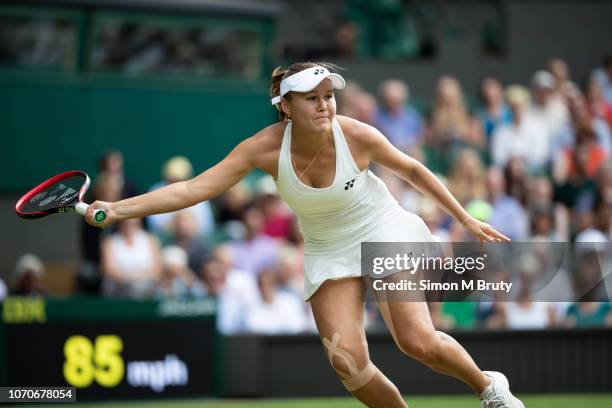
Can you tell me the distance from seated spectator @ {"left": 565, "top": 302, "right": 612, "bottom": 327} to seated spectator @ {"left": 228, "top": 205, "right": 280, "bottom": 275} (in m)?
2.79

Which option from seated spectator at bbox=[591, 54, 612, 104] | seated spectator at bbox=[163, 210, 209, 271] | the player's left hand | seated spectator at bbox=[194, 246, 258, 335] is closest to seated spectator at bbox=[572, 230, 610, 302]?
the player's left hand

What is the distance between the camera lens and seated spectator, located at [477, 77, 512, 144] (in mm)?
13055

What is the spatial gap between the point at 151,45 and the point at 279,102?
6823 mm

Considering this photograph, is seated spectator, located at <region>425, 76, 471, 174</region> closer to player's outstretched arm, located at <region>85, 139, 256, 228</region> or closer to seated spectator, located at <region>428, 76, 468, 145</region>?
seated spectator, located at <region>428, 76, 468, 145</region>

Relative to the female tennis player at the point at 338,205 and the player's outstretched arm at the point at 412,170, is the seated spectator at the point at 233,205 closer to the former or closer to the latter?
the female tennis player at the point at 338,205

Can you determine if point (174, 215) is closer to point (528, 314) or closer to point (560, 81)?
point (528, 314)

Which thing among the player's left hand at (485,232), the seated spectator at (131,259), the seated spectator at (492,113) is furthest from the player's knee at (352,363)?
the seated spectator at (492,113)

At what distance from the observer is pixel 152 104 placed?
42.2 feet

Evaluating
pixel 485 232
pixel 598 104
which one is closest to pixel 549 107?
pixel 598 104

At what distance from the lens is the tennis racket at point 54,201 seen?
5.93 metres

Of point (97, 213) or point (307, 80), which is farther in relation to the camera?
point (307, 80)

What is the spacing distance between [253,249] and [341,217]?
466 centimetres

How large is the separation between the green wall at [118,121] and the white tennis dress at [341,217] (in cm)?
661

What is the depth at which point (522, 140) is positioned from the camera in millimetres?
12906
